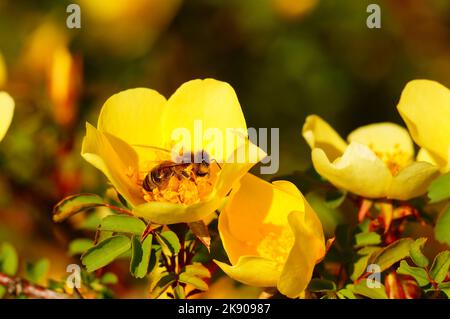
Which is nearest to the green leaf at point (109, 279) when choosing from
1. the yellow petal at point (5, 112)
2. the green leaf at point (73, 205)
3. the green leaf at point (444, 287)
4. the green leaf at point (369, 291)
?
the green leaf at point (73, 205)

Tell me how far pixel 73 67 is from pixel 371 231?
0.71m

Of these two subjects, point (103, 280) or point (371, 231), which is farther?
point (103, 280)

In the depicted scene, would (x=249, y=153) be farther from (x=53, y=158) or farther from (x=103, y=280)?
(x=53, y=158)

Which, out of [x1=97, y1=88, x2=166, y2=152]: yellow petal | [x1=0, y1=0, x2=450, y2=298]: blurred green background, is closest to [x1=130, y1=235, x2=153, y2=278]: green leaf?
[x1=97, y1=88, x2=166, y2=152]: yellow petal

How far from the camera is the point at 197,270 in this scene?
1.07 metres

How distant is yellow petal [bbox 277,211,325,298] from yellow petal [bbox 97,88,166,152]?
271 millimetres

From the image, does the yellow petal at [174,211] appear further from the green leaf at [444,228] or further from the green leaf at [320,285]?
the green leaf at [444,228]

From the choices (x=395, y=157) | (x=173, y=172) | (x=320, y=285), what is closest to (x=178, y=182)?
(x=173, y=172)

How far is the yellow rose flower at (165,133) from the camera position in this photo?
3.62ft

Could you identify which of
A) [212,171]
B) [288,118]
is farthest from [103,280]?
[288,118]

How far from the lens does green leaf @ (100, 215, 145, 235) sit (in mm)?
1052

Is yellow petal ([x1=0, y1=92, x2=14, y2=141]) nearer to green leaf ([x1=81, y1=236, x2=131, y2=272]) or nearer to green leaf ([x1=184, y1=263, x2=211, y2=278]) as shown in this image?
green leaf ([x1=81, y1=236, x2=131, y2=272])

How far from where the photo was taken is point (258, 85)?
2375 millimetres
